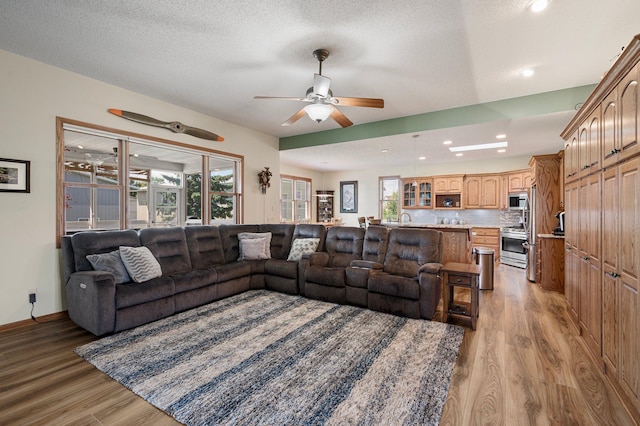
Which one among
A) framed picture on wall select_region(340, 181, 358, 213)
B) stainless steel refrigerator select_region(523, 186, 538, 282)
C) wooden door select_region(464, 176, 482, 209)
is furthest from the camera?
framed picture on wall select_region(340, 181, 358, 213)

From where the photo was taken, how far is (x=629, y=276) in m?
1.81

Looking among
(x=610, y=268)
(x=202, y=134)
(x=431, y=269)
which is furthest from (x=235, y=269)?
(x=610, y=268)

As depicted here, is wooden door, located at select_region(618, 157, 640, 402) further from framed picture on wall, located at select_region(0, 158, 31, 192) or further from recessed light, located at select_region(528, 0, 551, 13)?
framed picture on wall, located at select_region(0, 158, 31, 192)

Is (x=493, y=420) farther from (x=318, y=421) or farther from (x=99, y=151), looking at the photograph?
(x=99, y=151)

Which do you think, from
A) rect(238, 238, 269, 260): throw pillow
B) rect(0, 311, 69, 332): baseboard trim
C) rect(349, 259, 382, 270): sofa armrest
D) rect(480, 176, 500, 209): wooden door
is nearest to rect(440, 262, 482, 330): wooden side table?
rect(349, 259, 382, 270): sofa armrest

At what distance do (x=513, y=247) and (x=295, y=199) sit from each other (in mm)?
6037

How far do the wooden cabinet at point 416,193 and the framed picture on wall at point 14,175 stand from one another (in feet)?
25.6

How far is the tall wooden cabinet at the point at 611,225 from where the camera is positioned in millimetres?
1751

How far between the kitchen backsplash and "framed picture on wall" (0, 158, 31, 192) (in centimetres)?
838

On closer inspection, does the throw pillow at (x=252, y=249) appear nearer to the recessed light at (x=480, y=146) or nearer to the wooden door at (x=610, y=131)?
the wooden door at (x=610, y=131)

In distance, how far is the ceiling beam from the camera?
12.6 ft

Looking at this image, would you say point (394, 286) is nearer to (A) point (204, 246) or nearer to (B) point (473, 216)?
(A) point (204, 246)

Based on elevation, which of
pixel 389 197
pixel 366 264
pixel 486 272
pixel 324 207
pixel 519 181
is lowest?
pixel 486 272

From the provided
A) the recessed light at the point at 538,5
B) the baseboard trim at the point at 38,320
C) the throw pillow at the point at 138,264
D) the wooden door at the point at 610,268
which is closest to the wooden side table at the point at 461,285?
the wooden door at the point at 610,268
